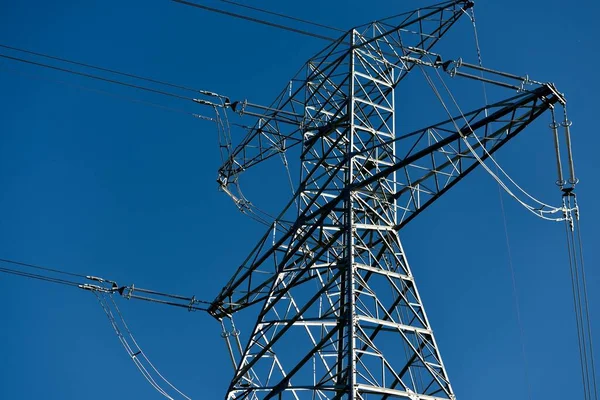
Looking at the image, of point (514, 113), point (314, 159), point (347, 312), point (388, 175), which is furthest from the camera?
point (314, 159)

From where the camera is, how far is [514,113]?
22.5m

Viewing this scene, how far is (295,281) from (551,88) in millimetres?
7592

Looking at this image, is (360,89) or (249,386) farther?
(360,89)

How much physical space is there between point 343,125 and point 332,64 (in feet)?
8.02

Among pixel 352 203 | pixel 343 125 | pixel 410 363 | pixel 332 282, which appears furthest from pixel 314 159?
pixel 410 363

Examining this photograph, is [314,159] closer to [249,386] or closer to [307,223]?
[307,223]

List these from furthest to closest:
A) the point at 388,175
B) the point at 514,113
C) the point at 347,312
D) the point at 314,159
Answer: the point at 314,159 → the point at 388,175 → the point at 514,113 → the point at 347,312

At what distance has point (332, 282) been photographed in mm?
22141

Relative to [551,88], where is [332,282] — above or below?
below

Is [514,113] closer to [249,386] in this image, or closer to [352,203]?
[352,203]

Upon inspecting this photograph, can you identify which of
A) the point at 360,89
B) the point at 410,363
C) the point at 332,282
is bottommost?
the point at 410,363

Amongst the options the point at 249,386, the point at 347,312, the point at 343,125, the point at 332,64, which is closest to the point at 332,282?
the point at 347,312

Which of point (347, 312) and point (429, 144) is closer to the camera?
point (347, 312)

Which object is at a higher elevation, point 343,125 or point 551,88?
point 343,125
